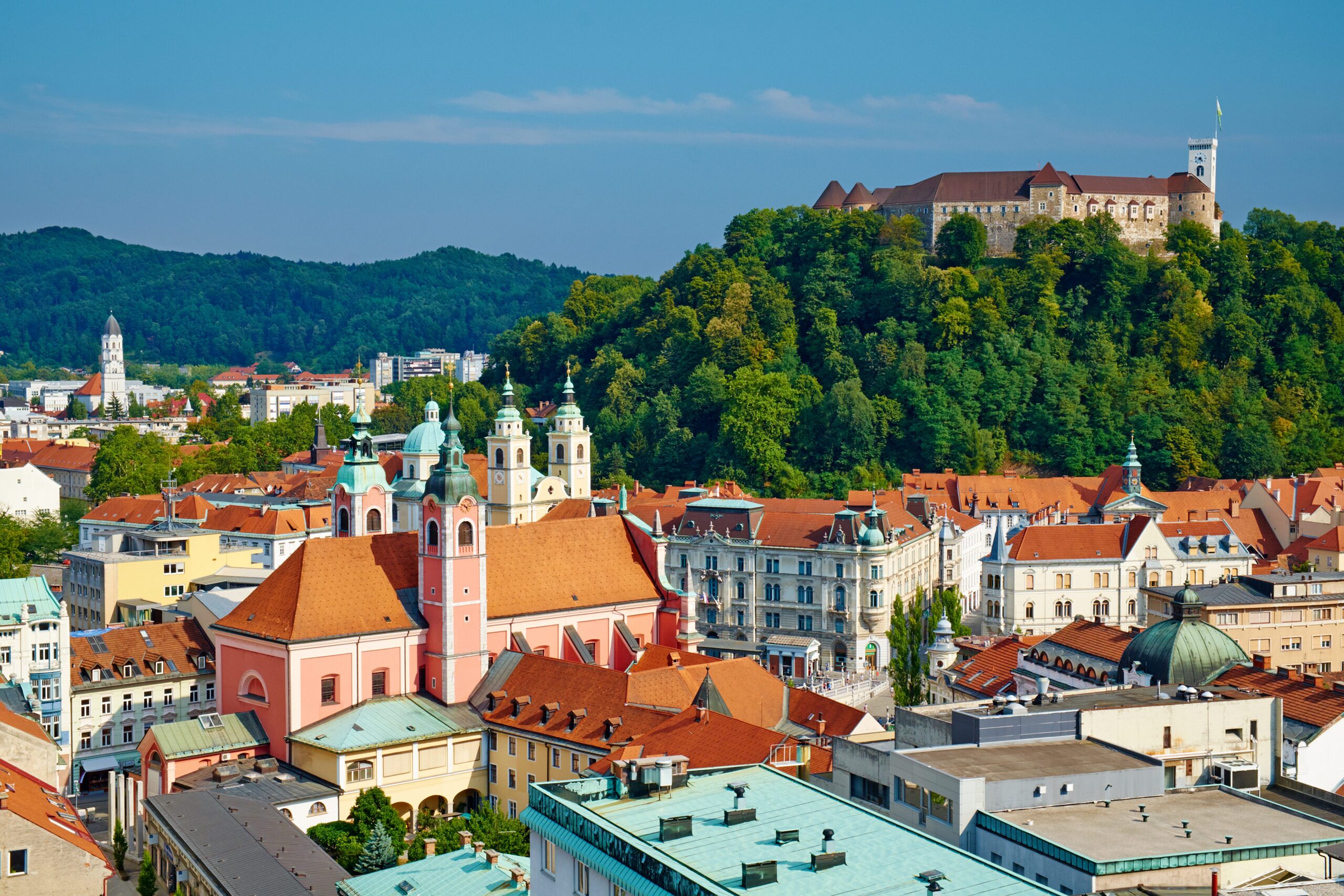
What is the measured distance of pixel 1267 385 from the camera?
119 meters

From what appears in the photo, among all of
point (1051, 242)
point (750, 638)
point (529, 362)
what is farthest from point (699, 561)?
point (529, 362)

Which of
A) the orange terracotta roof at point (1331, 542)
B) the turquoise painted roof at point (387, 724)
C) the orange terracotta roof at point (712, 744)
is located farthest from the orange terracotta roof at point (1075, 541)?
the orange terracotta roof at point (712, 744)

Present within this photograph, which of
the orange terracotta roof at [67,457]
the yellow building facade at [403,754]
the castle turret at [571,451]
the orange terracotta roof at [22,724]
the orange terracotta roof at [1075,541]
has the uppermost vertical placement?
the castle turret at [571,451]

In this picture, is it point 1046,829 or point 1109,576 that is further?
point 1109,576

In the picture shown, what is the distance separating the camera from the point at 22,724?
42.1m

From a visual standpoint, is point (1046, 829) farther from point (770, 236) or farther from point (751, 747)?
point (770, 236)

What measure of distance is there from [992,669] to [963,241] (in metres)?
72.3

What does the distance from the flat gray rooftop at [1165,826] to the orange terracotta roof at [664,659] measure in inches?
974

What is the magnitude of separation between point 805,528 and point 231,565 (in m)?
27.6

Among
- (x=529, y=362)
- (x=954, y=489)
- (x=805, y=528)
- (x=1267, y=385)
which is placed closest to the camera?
(x=805, y=528)

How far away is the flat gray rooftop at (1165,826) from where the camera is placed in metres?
25.1

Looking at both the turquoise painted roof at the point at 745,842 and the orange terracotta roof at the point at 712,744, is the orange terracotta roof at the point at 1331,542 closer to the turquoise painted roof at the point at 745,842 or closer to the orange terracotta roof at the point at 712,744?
the orange terracotta roof at the point at 712,744

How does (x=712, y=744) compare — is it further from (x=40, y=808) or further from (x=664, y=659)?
(x=40, y=808)

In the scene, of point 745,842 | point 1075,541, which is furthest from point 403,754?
point 1075,541
